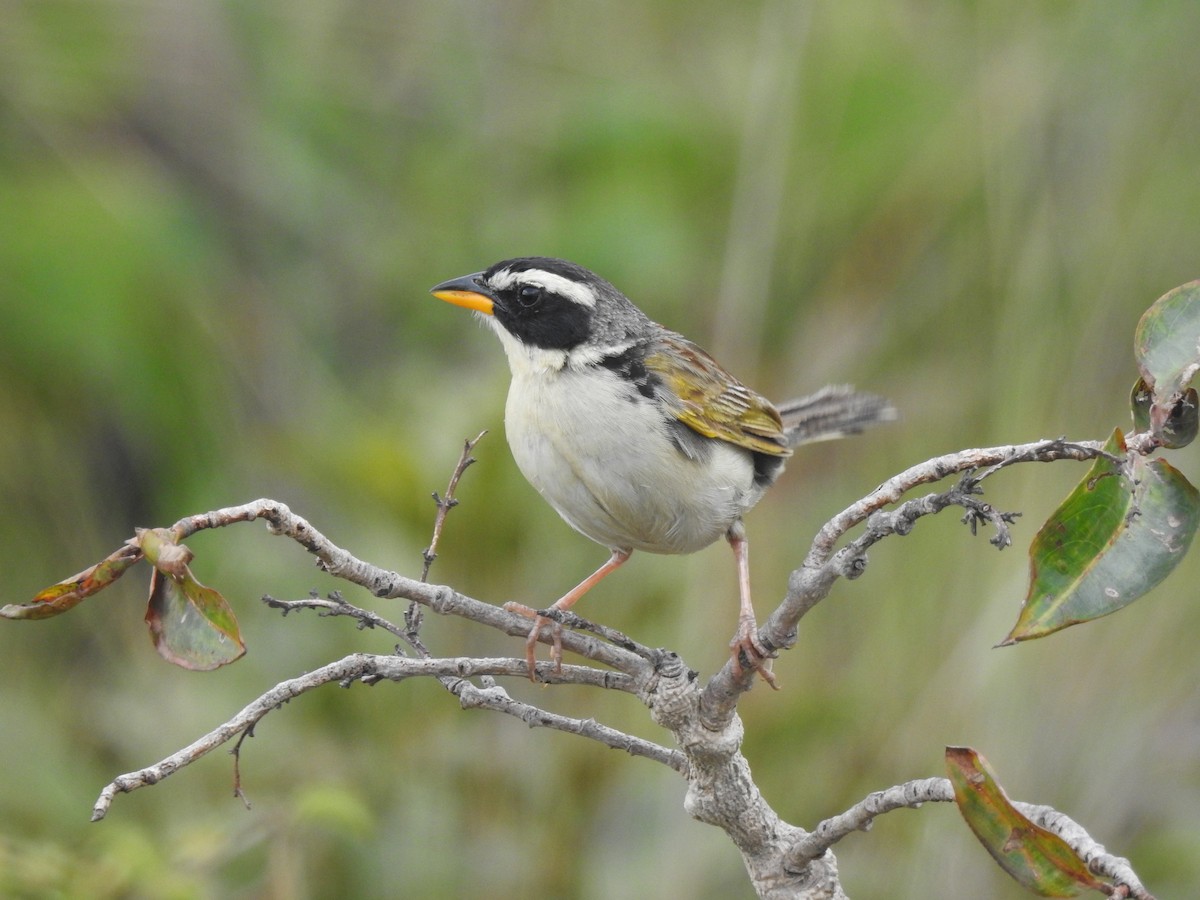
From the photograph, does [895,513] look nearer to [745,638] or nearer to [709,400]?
[745,638]

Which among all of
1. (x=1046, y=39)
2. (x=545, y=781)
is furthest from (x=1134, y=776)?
(x=1046, y=39)

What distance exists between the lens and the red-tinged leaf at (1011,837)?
1.69 meters

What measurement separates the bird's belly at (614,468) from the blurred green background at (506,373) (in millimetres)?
734

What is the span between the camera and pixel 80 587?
5.78 ft

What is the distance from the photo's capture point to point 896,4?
5340 millimetres

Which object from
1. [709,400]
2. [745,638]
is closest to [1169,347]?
[745,638]

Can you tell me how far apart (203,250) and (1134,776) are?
458 centimetres

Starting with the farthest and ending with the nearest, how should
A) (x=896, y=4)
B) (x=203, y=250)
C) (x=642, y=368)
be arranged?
(x=203, y=250) → (x=896, y=4) → (x=642, y=368)

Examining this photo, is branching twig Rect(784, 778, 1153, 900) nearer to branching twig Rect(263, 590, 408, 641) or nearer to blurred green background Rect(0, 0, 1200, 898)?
branching twig Rect(263, 590, 408, 641)

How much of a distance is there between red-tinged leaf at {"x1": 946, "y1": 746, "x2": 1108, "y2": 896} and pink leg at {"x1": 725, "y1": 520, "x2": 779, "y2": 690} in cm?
45

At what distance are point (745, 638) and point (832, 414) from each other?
1688 mm

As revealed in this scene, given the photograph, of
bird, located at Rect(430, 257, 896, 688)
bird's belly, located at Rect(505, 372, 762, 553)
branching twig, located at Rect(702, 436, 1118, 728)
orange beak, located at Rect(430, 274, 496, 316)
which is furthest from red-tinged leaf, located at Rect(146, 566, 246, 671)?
orange beak, located at Rect(430, 274, 496, 316)

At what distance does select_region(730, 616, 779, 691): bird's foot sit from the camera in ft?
7.24

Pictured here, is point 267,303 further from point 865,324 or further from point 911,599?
point 911,599
